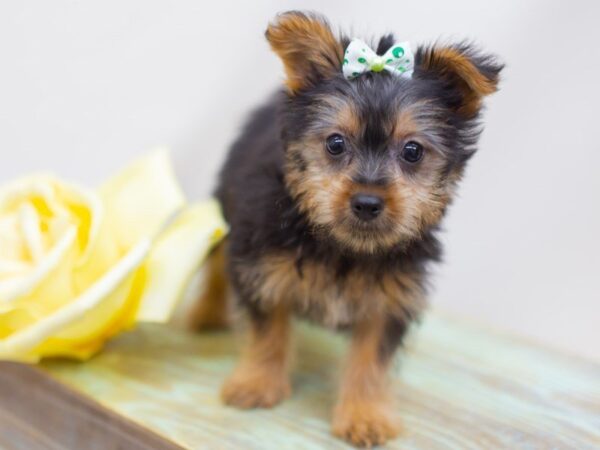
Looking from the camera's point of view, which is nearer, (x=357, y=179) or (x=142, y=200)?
(x=357, y=179)

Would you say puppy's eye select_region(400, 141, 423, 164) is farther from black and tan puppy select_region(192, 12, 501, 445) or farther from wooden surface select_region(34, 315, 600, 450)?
wooden surface select_region(34, 315, 600, 450)

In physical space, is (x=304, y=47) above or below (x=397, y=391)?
above

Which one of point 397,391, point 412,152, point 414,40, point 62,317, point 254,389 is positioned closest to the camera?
point 412,152

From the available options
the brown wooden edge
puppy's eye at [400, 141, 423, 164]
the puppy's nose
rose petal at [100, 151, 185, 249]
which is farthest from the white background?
the brown wooden edge

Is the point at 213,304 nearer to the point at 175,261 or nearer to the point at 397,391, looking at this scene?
the point at 175,261

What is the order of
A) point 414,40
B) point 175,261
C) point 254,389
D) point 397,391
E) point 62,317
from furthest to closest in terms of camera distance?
1. point 414,40
2. point 175,261
3. point 397,391
4. point 254,389
5. point 62,317

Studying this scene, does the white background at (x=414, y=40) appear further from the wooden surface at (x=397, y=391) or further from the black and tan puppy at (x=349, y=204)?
the black and tan puppy at (x=349, y=204)

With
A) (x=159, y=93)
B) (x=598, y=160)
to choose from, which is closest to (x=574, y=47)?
(x=598, y=160)

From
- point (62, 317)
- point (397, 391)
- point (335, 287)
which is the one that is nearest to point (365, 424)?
point (397, 391)
